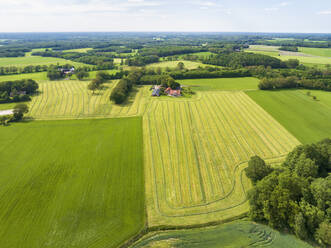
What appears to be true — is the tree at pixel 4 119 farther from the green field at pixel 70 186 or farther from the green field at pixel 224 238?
the green field at pixel 224 238

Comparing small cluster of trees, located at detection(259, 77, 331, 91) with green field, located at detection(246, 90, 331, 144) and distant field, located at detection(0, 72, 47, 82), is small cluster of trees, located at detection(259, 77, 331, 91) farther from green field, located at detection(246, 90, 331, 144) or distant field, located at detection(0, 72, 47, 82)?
distant field, located at detection(0, 72, 47, 82)

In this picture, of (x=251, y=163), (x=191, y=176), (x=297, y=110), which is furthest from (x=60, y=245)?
(x=297, y=110)

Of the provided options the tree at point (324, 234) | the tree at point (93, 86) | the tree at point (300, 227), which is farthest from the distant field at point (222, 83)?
the tree at point (324, 234)

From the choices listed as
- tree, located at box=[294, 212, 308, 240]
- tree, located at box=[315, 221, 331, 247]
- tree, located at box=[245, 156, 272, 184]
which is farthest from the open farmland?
tree, located at box=[315, 221, 331, 247]

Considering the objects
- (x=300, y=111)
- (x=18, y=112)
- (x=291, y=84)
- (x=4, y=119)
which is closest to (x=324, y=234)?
(x=300, y=111)

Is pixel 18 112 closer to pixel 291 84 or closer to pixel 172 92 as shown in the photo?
pixel 172 92

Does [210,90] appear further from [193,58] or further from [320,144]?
[193,58]
